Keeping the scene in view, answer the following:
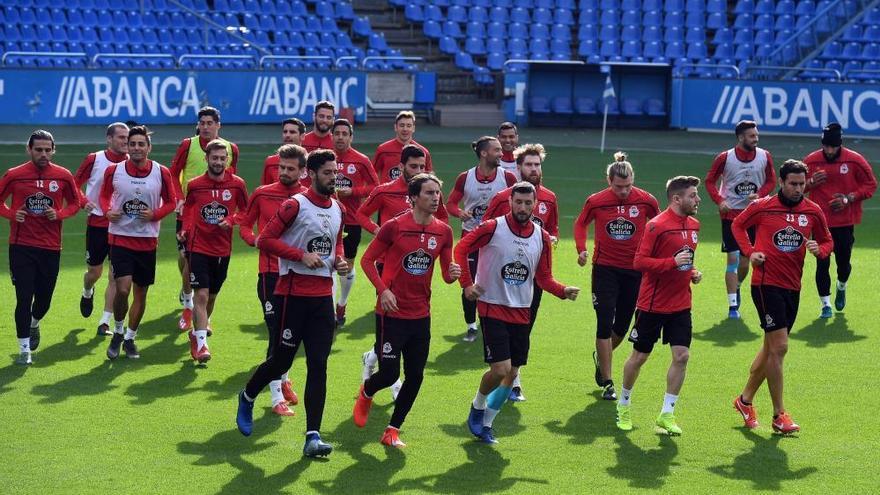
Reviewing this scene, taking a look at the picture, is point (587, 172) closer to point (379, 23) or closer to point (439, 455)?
point (379, 23)

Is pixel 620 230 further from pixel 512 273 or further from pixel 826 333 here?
pixel 826 333

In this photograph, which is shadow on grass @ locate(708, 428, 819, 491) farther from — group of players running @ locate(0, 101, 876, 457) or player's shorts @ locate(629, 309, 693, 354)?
player's shorts @ locate(629, 309, 693, 354)

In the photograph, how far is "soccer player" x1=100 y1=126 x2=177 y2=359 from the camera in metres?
13.2

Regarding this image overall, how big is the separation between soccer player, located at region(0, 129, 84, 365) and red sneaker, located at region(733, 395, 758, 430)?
6412 millimetres

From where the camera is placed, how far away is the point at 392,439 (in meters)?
10.5

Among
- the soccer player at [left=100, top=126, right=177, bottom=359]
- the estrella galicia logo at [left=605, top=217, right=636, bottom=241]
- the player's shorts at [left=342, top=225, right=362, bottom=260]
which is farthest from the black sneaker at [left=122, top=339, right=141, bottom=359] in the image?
the estrella galicia logo at [left=605, top=217, right=636, bottom=241]

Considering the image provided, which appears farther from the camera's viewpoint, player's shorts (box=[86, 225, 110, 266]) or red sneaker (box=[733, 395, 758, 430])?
player's shorts (box=[86, 225, 110, 266])

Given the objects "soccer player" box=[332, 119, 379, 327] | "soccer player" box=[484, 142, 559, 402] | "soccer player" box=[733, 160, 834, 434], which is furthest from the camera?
"soccer player" box=[332, 119, 379, 327]

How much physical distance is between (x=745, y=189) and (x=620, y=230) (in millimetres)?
4394

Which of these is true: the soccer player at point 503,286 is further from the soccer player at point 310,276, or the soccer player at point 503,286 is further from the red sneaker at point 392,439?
the soccer player at point 310,276

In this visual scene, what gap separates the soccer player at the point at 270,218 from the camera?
448 inches

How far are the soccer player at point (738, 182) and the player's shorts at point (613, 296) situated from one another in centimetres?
394

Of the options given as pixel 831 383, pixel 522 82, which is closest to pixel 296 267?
pixel 831 383

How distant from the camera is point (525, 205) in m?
10.4
